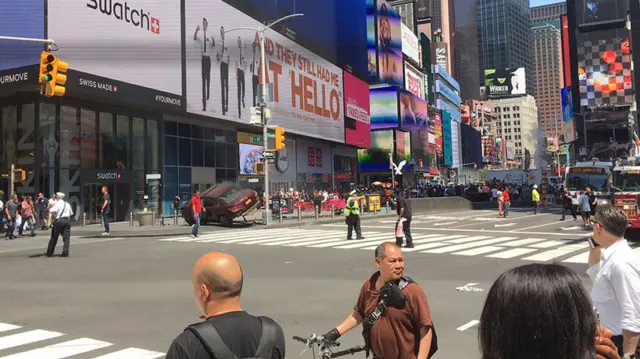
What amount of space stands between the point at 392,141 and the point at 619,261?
270ft

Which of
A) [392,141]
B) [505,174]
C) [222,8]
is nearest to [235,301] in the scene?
[222,8]

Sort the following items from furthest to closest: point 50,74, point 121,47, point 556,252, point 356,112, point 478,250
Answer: point 356,112 < point 121,47 < point 478,250 < point 50,74 < point 556,252

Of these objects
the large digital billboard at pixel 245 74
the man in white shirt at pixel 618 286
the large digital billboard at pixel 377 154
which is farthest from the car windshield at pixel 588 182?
the large digital billboard at pixel 377 154

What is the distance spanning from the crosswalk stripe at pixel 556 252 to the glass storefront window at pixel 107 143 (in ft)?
86.2

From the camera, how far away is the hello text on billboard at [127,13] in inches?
1150

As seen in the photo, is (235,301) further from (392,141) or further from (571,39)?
(571,39)

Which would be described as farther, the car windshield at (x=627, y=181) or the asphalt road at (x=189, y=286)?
the car windshield at (x=627, y=181)

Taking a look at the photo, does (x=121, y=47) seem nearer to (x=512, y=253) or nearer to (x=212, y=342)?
(x=512, y=253)

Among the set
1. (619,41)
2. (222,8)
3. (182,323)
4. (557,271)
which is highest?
(619,41)

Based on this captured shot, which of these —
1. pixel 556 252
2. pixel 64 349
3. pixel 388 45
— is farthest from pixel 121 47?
pixel 388 45

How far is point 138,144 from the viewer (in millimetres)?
34250

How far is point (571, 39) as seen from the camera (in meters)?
84.2

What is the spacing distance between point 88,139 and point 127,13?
7954mm

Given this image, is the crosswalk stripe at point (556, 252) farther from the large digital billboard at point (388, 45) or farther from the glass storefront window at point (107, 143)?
the large digital billboard at point (388, 45)
